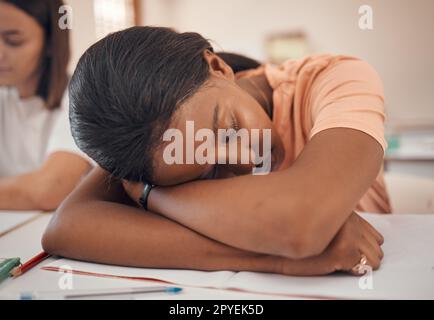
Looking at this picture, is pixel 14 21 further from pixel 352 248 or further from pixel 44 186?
pixel 352 248

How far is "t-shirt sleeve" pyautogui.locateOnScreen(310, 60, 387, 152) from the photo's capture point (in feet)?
1.94

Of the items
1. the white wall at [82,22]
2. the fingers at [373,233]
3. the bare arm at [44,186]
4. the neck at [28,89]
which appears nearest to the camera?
the fingers at [373,233]

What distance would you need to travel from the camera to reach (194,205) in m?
0.55

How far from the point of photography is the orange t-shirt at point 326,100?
605 millimetres

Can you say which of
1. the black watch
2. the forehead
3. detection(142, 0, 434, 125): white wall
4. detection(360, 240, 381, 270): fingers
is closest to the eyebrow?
the forehead

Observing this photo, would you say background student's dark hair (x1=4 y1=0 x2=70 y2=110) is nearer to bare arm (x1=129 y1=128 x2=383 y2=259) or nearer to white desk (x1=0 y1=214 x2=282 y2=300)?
white desk (x1=0 y1=214 x2=282 y2=300)

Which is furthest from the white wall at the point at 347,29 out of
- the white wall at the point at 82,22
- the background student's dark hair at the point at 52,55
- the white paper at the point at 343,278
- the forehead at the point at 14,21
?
the white paper at the point at 343,278

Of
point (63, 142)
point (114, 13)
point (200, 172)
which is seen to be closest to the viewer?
point (200, 172)

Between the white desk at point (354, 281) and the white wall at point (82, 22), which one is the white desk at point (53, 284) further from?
the white wall at point (82, 22)

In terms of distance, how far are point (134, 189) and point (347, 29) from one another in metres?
1.85

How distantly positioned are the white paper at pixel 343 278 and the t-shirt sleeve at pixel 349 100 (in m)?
0.14

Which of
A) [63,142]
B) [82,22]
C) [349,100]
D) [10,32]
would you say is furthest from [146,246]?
[82,22]

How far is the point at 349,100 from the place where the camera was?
0.63 meters
